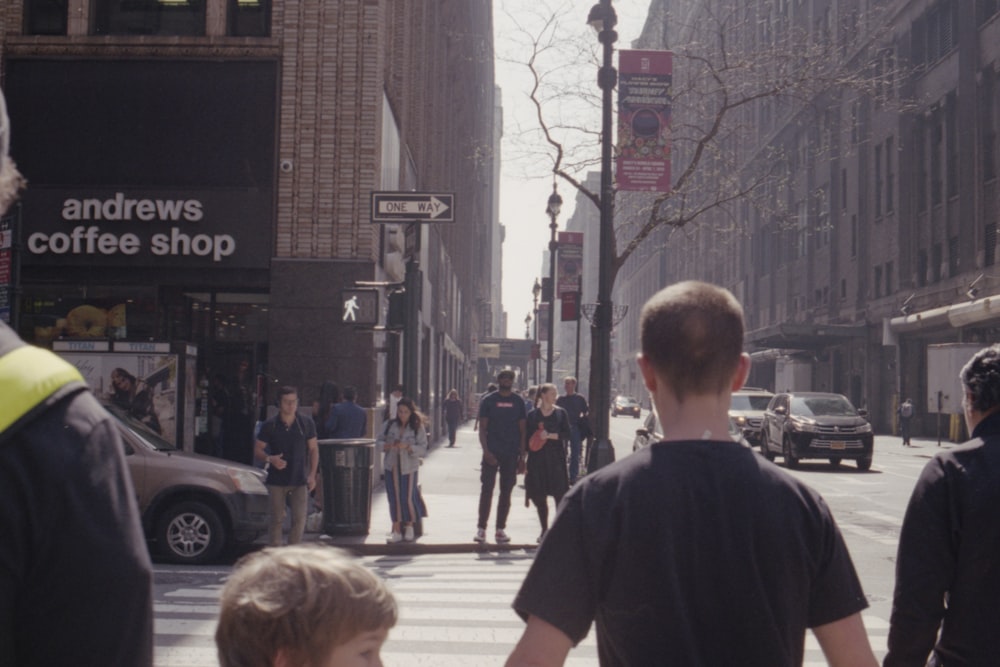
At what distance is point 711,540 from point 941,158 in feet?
158

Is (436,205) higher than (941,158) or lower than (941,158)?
lower

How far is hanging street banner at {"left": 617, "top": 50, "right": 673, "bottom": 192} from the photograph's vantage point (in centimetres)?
1855

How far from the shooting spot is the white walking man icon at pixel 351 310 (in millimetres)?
14836

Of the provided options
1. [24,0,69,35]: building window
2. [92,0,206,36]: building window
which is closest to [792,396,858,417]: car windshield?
[92,0,206,36]: building window

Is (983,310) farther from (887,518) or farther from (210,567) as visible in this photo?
(210,567)

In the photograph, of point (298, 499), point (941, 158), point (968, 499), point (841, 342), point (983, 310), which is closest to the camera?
point (968, 499)

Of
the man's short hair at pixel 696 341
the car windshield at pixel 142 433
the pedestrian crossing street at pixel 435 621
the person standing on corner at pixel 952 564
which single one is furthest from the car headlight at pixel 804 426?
the man's short hair at pixel 696 341

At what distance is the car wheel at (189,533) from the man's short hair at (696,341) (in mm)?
10711

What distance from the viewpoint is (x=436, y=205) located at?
49.7 feet

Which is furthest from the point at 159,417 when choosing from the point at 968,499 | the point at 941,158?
the point at 941,158

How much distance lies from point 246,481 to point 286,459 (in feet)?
3.42

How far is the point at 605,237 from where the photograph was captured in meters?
19.9

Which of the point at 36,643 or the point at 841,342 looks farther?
the point at 841,342

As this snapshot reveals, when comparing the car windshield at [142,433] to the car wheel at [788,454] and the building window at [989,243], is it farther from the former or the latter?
the building window at [989,243]
